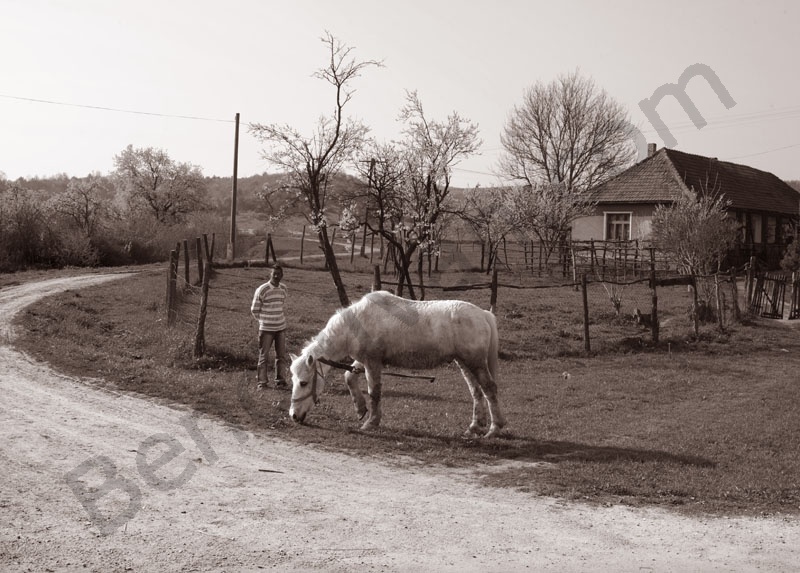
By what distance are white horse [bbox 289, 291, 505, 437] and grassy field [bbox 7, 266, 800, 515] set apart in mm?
496

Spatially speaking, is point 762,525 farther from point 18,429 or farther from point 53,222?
point 53,222

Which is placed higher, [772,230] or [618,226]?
[772,230]

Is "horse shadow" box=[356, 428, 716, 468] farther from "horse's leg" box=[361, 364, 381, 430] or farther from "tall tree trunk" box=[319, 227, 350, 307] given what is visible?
"tall tree trunk" box=[319, 227, 350, 307]

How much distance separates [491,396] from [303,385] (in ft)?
9.01

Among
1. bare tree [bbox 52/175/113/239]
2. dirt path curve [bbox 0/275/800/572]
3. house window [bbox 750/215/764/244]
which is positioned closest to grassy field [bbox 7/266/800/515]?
dirt path curve [bbox 0/275/800/572]

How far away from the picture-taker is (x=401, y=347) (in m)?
10.5

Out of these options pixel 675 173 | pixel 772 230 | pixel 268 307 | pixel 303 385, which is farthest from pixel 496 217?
pixel 303 385

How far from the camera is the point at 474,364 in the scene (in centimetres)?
1032

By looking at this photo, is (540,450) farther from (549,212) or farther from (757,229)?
(757,229)

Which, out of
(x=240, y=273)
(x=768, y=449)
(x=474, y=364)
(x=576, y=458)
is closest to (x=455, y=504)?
(x=576, y=458)

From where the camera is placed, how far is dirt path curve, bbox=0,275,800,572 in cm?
588

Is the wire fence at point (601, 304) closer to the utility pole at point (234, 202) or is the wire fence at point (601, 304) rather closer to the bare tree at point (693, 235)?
the bare tree at point (693, 235)

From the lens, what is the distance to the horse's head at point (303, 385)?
1039 centimetres

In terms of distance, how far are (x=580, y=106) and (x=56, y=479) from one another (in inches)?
1796
